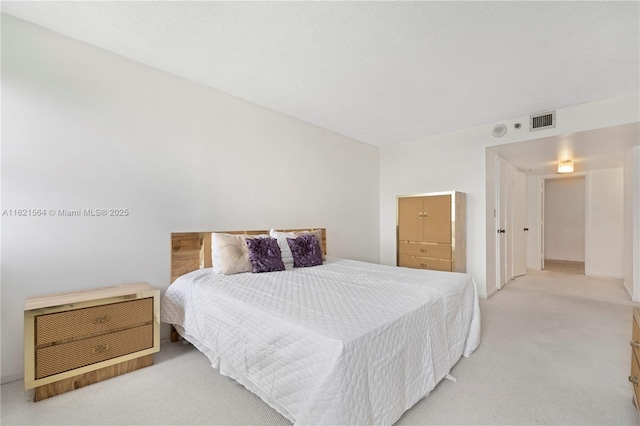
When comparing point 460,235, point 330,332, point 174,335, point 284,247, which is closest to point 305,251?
point 284,247

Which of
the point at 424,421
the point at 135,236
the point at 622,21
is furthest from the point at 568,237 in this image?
the point at 135,236

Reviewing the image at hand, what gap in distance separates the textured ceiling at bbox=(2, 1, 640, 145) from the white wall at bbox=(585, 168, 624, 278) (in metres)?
3.28

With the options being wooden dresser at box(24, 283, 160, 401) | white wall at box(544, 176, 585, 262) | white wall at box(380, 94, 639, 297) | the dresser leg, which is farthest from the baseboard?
wooden dresser at box(24, 283, 160, 401)

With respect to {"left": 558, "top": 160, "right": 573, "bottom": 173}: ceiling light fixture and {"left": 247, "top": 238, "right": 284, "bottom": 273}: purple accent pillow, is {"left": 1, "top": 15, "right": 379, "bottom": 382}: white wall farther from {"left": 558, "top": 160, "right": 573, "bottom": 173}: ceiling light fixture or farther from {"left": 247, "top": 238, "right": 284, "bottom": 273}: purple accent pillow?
{"left": 558, "top": 160, "right": 573, "bottom": 173}: ceiling light fixture

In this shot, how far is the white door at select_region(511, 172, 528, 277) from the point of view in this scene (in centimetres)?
516

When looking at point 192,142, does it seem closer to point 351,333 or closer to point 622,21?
point 351,333

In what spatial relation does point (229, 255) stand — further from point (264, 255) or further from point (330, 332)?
point (330, 332)

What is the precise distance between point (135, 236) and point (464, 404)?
2683 millimetres

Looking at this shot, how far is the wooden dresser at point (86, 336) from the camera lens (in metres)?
1.69

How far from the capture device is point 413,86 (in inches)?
111

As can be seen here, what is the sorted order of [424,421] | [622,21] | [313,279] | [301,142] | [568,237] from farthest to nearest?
[568,237] → [301,142] → [313,279] → [622,21] → [424,421]

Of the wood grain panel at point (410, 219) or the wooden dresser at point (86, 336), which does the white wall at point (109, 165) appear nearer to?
the wooden dresser at point (86, 336)

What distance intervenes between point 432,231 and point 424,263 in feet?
1.62

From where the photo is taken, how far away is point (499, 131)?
3.75m
